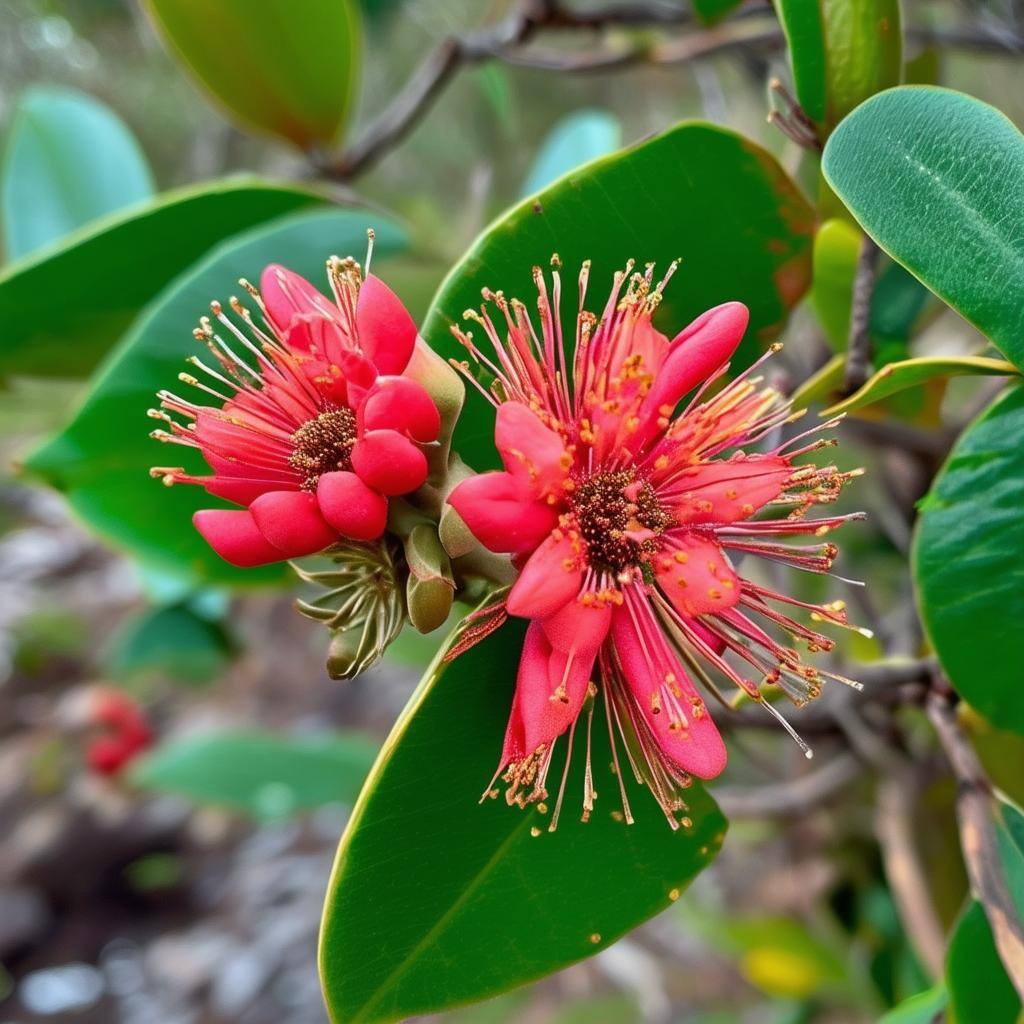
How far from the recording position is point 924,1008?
0.72 m

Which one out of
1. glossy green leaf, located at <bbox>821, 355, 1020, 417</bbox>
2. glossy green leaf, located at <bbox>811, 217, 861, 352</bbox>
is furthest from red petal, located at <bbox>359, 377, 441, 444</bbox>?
glossy green leaf, located at <bbox>811, 217, 861, 352</bbox>

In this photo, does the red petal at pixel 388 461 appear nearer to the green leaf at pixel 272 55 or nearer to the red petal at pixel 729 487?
the red petal at pixel 729 487

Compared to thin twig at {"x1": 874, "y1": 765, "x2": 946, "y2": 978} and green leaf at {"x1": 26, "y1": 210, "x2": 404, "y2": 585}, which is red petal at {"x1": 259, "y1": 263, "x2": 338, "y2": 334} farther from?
thin twig at {"x1": 874, "y1": 765, "x2": 946, "y2": 978}

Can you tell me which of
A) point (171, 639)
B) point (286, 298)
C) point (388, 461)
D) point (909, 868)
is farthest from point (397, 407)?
point (171, 639)

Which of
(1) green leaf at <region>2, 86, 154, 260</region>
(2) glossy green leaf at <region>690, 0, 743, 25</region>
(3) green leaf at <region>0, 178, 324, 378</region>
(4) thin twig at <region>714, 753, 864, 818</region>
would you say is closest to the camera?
(3) green leaf at <region>0, 178, 324, 378</region>

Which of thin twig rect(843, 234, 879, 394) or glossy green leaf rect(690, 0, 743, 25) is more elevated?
glossy green leaf rect(690, 0, 743, 25)

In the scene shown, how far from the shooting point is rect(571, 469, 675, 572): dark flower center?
1.77 ft

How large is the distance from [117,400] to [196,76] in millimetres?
550

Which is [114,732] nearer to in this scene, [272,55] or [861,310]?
[272,55]

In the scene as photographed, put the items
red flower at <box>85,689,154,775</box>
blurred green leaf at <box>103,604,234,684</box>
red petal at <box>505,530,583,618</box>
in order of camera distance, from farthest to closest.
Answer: red flower at <box>85,689,154,775</box> < blurred green leaf at <box>103,604,234,684</box> < red petal at <box>505,530,583,618</box>

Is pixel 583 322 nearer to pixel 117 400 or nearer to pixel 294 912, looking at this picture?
pixel 117 400

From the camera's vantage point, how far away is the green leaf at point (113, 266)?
808 millimetres

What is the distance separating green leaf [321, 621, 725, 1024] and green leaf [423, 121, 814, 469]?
0.17 m

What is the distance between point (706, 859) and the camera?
0.62m
